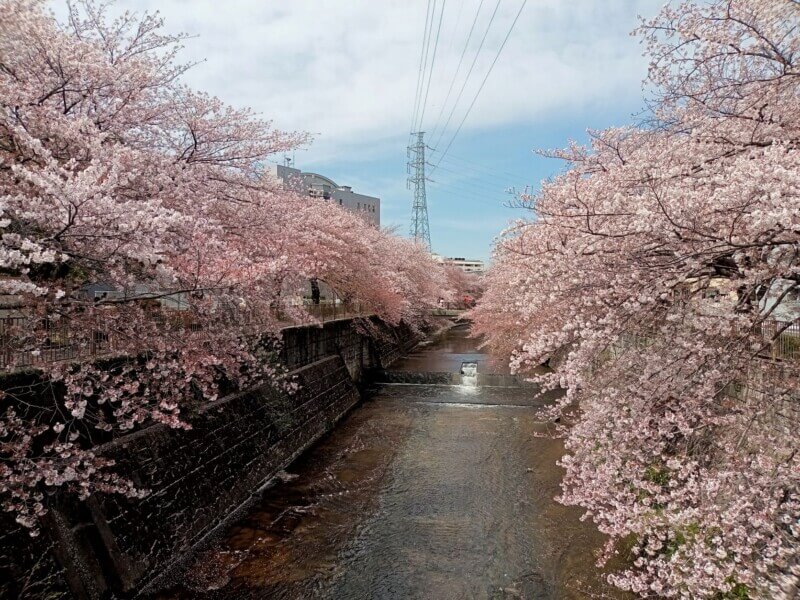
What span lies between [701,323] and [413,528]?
18.1 ft

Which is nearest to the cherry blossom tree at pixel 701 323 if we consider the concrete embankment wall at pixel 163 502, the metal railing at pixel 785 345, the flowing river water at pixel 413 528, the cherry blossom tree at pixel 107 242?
the metal railing at pixel 785 345

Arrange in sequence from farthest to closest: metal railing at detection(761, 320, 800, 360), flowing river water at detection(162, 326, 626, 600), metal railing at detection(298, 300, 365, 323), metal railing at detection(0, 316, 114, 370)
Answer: metal railing at detection(298, 300, 365, 323) < flowing river water at detection(162, 326, 626, 600) < metal railing at detection(761, 320, 800, 360) < metal railing at detection(0, 316, 114, 370)

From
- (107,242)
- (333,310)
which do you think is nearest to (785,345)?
(107,242)

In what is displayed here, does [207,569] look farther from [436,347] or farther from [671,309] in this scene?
[436,347]

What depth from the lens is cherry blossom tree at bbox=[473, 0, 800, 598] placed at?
4344mm

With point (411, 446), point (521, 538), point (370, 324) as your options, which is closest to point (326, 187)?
point (370, 324)

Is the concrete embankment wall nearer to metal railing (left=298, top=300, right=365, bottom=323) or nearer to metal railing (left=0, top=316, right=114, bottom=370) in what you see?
metal railing (left=0, top=316, right=114, bottom=370)

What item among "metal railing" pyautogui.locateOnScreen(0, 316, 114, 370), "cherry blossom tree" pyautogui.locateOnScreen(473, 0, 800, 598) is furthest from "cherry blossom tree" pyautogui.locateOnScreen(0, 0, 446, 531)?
"cherry blossom tree" pyautogui.locateOnScreen(473, 0, 800, 598)

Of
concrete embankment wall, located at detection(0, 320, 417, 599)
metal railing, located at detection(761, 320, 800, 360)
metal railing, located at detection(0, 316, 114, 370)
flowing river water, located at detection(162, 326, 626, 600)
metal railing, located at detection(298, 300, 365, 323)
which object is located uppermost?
metal railing, located at detection(298, 300, 365, 323)

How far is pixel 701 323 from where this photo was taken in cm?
511

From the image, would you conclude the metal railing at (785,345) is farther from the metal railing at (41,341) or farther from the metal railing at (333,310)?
the metal railing at (333,310)

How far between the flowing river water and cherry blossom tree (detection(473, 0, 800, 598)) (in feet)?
4.93

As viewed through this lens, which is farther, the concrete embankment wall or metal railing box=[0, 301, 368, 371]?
the concrete embankment wall

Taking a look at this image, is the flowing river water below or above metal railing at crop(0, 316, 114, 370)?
below
